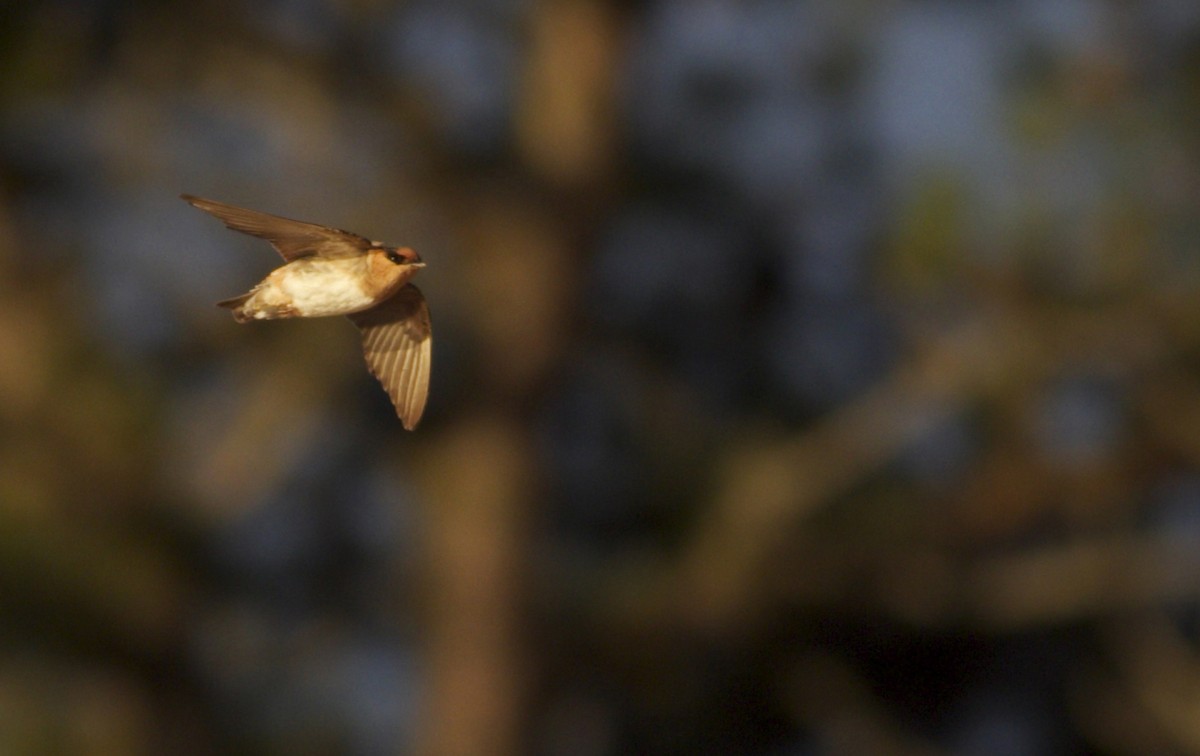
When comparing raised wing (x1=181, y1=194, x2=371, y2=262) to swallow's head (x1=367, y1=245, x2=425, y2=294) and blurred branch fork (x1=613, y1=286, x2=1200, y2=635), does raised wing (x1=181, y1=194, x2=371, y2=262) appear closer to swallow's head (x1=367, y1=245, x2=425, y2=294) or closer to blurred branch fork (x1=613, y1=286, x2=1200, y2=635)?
swallow's head (x1=367, y1=245, x2=425, y2=294)

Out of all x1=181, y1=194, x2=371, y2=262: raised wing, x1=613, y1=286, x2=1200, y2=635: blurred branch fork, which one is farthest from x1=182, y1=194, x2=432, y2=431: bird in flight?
x1=613, y1=286, x2=1200, y2=635: blurred branch fork

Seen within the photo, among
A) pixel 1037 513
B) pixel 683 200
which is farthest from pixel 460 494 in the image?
pixel 1037 513

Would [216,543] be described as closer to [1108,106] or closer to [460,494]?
[460,494]

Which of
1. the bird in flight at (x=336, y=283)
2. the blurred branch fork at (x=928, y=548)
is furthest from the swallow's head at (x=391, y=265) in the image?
the blurred branch fork at (x=928, y=548)

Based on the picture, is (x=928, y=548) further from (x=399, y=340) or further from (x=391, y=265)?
(x=391, y=265)

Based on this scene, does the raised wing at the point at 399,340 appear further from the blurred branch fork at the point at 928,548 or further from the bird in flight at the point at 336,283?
the blurred branch fork at the point at 928,548

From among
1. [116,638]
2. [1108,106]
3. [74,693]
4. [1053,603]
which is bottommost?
[74,693]

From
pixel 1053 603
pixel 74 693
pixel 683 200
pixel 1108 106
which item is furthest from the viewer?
pixel 74 693
